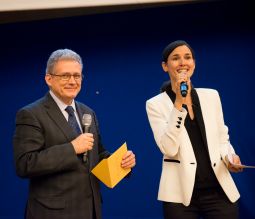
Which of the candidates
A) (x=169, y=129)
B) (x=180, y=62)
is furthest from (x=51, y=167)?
(x=180, y=62)

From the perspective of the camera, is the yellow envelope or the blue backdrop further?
the blue backdrop

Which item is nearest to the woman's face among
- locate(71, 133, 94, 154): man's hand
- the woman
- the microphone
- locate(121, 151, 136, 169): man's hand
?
the woman

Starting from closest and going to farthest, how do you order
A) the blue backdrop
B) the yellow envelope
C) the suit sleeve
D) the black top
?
the suit sleeve
the yellow envelope
the black top
the blue backdrop

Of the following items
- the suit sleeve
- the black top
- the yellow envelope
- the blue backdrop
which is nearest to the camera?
the suit sleeve

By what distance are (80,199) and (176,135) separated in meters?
0.57

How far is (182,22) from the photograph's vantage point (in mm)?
3705

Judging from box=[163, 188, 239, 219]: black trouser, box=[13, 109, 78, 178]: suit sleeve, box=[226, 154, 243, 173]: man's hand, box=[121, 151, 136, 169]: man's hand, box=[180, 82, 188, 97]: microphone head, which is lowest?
box=[163, 188, 239, 219]: black trouser

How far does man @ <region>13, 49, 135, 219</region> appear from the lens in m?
1.63

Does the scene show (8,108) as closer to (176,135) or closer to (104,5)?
(104,5)

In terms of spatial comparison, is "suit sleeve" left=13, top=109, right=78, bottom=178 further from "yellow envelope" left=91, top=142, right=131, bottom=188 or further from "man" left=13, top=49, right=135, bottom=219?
"yellow envelope" left=91, top=142, right=131, bottom=188

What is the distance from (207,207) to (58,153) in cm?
80

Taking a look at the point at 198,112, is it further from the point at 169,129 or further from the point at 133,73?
the point at 133,73

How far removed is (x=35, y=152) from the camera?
1632mm

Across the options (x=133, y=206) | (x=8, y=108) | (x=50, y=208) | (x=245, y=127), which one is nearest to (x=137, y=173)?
(x=133, y=206)
